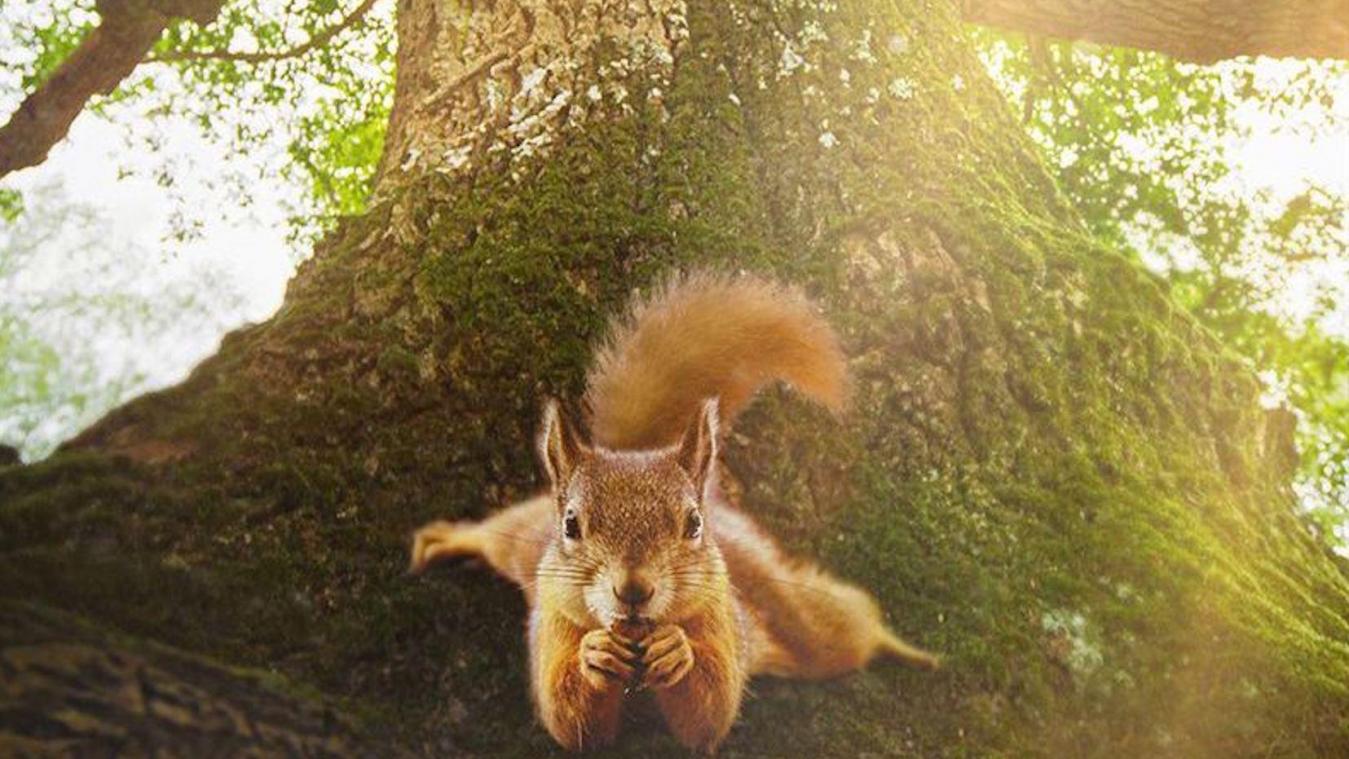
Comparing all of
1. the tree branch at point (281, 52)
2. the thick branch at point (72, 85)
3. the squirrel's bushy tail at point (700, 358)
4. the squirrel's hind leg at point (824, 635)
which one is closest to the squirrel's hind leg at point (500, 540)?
the squirrel's bushy tail at point (700, 358)

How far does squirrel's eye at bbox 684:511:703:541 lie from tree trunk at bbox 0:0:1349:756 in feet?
1.05

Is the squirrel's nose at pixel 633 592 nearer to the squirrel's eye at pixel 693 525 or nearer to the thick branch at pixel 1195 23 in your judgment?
the squirrel's eye at pixel 693 525

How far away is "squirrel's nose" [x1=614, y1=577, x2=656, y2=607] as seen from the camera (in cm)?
174

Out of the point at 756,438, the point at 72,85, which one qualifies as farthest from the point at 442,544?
the point at 72,85

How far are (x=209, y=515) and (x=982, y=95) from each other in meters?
2.70

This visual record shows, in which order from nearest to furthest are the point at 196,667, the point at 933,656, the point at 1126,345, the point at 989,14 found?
the point at 196,667, the point at 933,656, the point at 1126,345, the point at 989,14

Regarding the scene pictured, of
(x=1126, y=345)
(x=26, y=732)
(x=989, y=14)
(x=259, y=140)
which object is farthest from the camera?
(x=259, y=140)

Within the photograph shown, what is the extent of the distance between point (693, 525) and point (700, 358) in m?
0.42

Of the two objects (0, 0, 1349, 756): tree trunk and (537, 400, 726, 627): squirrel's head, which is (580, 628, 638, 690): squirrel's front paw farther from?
(0, 0, 1349, 756): tree trunk

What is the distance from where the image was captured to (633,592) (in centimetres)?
174

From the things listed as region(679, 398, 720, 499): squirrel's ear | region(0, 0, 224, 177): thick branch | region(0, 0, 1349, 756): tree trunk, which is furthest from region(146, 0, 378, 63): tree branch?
region(679, 398, 720, 499): squirrel's ear

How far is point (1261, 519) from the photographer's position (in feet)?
9.45

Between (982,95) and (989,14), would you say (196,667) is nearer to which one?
(982,95)

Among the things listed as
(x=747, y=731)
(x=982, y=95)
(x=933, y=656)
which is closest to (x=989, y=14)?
(x=982, y=95)
